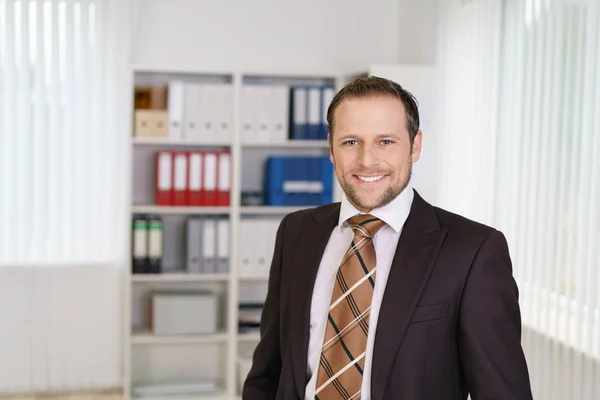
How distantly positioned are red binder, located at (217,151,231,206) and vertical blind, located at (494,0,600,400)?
1599mm

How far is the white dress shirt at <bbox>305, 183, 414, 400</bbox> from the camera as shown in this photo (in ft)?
4.97

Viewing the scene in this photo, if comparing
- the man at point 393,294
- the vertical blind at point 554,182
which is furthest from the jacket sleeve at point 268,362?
the vertical blind at point 554,182

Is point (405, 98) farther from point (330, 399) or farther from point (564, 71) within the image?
point (564, 71)

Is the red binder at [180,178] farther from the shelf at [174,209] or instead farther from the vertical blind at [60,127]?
the vertical blind at [60,127]

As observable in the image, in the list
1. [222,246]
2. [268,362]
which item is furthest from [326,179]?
[268,362]

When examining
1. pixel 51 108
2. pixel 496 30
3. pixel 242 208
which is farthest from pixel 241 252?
pixel 496 30

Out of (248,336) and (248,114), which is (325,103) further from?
(248,336)

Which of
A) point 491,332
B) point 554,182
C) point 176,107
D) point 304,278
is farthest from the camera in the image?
point 176,107

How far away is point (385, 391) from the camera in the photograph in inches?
55.6

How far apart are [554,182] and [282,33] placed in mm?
2320

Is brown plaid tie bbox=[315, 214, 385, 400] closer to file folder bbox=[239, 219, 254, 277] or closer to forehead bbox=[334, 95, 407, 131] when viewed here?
forehead bbox=[334, 95, 407, 131]

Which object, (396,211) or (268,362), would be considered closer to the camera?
(396,211)

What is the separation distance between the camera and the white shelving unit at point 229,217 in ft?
15.1

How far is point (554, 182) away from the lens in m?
3.26
